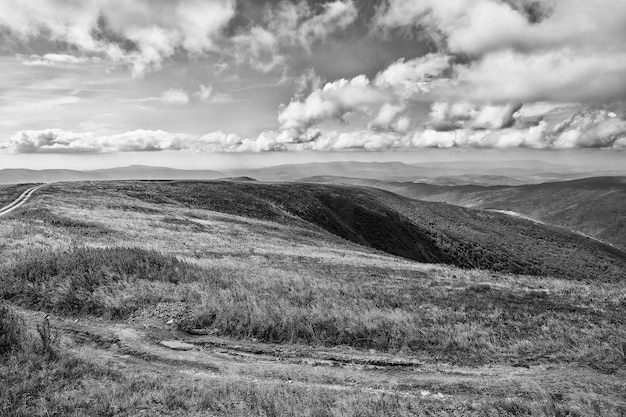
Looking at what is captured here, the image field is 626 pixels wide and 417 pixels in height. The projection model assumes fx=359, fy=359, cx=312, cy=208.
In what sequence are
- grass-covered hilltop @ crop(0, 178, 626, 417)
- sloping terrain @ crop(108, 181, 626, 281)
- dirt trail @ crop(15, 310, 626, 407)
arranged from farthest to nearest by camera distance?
sloping terrain @ crop(108, 181, 626, 281) → dirt trail @ crop(15, 310, 626, 407) → grass-covered hilltop @ crop(0, 178, 626, 417)

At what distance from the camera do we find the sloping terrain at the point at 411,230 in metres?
64.8

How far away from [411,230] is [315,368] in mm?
74572

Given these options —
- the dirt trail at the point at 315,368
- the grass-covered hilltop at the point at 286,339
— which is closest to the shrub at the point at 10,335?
the grass-covered hilltop at the point at 286,339

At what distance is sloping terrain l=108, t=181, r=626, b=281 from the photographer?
6475cm

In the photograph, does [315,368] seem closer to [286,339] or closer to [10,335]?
[286,339]

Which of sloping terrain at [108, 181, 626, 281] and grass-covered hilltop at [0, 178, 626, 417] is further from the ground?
grass-covered hilltop at [0, 178, 626, 417]

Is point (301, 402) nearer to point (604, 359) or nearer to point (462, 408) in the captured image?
point (462, 408)

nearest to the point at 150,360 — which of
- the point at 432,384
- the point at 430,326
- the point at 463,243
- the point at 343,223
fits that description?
the point at 432,384

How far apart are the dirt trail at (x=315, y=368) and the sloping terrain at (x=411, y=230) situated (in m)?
47.9

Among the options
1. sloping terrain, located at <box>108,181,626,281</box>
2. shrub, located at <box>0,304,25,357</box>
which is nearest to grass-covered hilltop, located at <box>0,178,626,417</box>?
shrub, located at <box>0,304,25,357</box>

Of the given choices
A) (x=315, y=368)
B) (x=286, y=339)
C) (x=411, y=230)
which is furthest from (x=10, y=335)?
(x=411, y=230)

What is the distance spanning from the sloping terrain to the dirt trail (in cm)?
4787

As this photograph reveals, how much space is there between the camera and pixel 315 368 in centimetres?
932

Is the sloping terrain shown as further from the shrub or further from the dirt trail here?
the shrub
